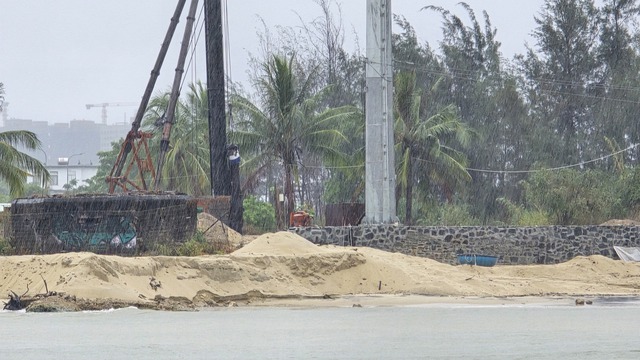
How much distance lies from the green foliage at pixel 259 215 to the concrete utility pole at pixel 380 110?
688 inches

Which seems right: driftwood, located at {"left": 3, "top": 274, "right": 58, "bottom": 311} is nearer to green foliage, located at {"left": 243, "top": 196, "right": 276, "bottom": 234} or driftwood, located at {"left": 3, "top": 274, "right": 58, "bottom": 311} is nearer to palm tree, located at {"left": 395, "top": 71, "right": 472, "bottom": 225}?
green foliage, located at {"left": 243, "top": 196, "right": 276, "bottom": 234}

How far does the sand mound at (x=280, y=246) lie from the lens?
2659 cm

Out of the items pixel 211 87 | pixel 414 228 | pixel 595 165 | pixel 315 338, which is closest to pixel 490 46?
pixel 595 165

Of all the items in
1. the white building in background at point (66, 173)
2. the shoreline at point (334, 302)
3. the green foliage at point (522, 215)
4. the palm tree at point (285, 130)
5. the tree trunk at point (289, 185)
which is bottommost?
the shoreline at point (334, 302)

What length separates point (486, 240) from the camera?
32.5 m

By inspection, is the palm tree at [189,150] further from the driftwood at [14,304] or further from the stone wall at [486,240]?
the driftwood at [14,304]

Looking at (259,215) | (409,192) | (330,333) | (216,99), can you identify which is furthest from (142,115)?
(330,333)

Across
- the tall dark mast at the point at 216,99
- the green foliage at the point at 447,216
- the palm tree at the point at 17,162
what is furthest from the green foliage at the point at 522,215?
the palm tree at the point at 17,162

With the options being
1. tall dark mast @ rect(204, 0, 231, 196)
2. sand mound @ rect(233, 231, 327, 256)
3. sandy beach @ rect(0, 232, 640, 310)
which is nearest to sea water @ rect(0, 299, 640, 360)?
sandy beach @ rect(0, 232, 640, 310)

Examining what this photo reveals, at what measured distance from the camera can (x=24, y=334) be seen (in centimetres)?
1653

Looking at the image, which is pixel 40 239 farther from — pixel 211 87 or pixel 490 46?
pixel 490 46

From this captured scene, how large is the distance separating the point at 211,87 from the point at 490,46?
28771 mm

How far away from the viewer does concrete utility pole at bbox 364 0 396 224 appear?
32344 millimetres

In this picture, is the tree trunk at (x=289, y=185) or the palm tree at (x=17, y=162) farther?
the tree trunk at (x=289, y=185)
